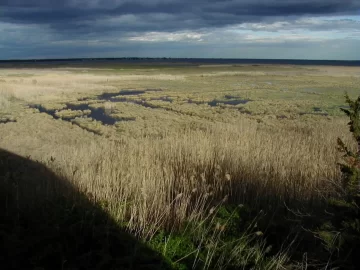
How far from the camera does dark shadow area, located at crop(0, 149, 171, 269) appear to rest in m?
3.68

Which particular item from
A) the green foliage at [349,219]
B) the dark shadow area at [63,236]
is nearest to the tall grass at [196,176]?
the dark shadow area at [63,236]

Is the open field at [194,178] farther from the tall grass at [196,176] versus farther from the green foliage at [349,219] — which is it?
the green foliage at [349,219]

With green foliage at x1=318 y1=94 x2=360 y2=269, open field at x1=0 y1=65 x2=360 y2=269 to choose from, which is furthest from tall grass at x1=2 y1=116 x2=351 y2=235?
green foliage at x1=318 y1=94 x2=360 y2=269

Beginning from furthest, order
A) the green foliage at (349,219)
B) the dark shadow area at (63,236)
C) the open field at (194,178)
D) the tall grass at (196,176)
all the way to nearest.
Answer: the tall grass at (196,176), the open field at (194,178), the dark shadow area at (63,236), the green foliage at (349,219)

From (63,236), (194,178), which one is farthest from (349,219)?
(194,178)

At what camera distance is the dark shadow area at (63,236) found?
368 centimetres

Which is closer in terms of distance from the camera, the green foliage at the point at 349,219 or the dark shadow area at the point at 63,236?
the green foliage at the point at 349,219

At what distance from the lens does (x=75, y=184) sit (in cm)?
571

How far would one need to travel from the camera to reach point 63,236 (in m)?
4.04

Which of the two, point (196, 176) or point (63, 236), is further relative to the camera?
point (196, 176)

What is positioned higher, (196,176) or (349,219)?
(349,219)

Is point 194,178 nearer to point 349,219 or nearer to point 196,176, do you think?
point 196,176

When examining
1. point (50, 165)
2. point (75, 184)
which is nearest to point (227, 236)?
point (75, 184)

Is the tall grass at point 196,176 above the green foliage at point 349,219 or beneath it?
beneath
